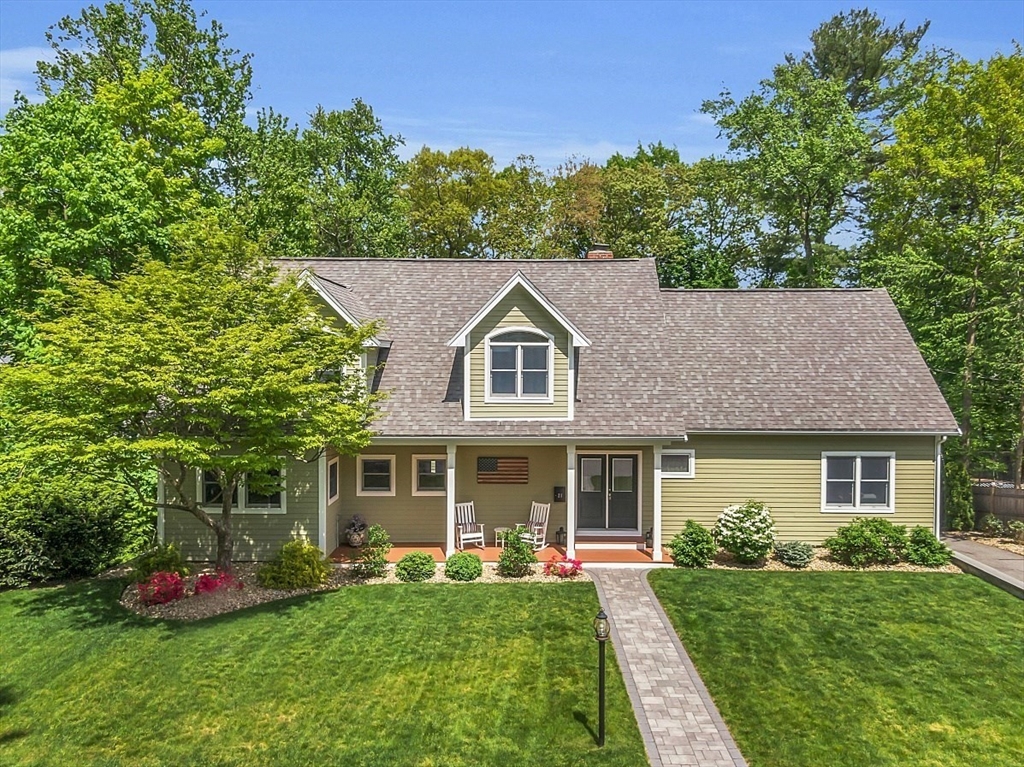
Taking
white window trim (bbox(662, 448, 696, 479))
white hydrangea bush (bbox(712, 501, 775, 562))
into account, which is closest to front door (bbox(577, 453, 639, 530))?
white window trim (bbox(662, 448, 696, 479))

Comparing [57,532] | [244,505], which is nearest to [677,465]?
[244,505]

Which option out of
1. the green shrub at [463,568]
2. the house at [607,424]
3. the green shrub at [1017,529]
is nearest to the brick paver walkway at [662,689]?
the green shrub at [463,568]

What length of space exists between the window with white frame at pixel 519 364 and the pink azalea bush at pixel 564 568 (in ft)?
13.0

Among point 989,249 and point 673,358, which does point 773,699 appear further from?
point 989,249

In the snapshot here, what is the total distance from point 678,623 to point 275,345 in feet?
30.1

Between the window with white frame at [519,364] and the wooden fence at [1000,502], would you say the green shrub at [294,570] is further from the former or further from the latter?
the wooden fence at [1000,502]

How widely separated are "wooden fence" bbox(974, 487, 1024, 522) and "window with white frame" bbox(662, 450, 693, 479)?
10609mm

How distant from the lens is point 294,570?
48.1 feet

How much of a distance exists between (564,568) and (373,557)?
437 centimetres

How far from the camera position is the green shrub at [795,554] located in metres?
16.3

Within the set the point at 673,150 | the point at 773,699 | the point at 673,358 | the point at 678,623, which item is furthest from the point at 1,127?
the point at 673,150

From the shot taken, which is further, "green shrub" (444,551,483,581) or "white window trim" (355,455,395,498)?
"white window trim" (355,455,395,498)

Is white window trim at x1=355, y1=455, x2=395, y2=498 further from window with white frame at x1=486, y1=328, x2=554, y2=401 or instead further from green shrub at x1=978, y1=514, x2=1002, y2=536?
green shrub at x1=978, y1=514, x2=1002, y2=536

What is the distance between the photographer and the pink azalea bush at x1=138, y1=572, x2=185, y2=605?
44.4 feet
